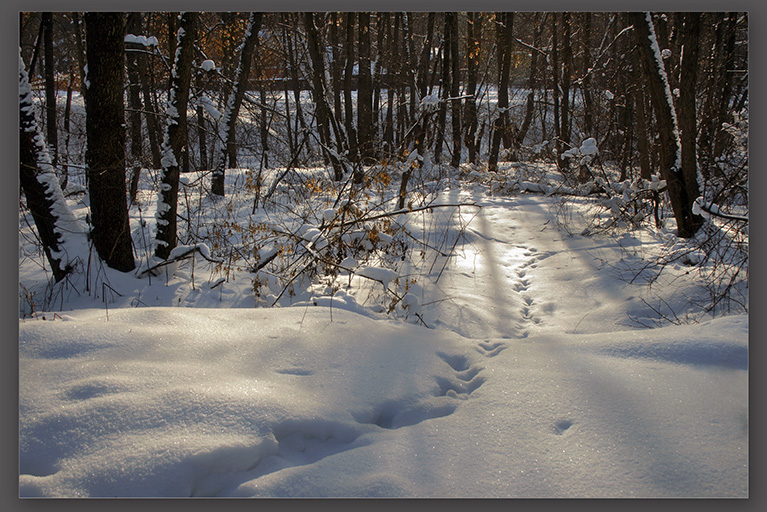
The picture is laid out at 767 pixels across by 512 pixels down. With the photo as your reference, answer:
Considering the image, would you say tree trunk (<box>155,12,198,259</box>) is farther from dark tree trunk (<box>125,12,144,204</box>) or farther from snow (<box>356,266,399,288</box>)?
snow (<box>356,266,399,288</box>)

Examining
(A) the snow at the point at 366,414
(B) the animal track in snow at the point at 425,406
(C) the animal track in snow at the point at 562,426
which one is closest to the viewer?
(A) the snow at the point at 366,414

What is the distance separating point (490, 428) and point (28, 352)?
6.71 feet

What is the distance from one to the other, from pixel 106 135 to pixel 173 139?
75 cm

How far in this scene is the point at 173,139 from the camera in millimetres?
4285

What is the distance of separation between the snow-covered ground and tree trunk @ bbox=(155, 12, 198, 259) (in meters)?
1.73

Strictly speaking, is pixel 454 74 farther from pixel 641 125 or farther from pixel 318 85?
pixel 641 125

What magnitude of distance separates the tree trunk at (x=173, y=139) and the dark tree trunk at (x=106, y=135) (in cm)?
48

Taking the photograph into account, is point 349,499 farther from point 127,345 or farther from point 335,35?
point 335,35

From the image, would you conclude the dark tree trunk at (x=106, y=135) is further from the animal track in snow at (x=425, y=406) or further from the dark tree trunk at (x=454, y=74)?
the dark tree trunk at (x=454, y=74)

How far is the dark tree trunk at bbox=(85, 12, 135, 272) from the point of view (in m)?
3.47

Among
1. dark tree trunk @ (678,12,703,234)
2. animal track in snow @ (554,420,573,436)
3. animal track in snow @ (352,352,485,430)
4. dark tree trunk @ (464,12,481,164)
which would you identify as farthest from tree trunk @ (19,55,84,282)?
dark tree trunk @ (464,12,481,164)

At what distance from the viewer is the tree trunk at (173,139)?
423cm

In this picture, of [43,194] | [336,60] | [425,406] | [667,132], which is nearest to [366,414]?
[425,406]

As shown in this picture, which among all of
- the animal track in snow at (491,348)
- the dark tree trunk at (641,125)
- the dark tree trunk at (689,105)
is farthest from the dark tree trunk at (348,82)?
the animal track in snow at (491,348)
